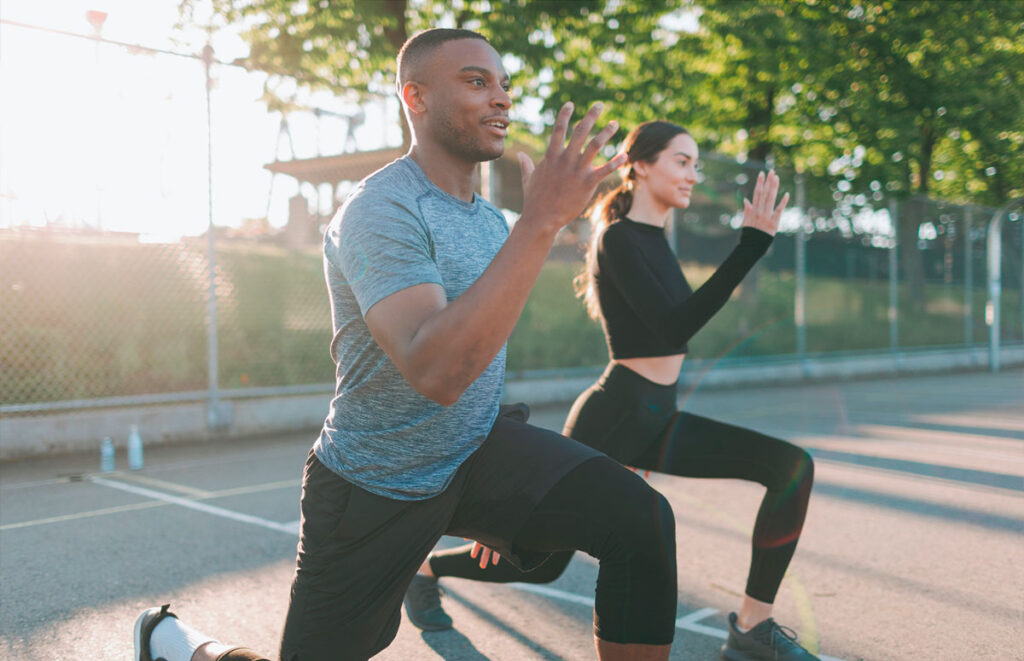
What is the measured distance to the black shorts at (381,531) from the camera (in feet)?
7.03

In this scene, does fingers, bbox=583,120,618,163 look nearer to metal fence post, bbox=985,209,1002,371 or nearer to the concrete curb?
the concrete curb

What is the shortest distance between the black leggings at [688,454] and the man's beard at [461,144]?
1.41 meters

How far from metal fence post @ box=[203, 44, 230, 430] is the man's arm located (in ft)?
24.6

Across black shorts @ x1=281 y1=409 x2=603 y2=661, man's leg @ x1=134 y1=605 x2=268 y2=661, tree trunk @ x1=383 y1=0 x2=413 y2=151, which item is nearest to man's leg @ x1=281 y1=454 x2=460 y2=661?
black shorts @ x1=281 y1=409 x2=603 y2=661

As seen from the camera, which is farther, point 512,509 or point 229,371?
point 229,371

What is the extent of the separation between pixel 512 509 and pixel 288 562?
8.95ft

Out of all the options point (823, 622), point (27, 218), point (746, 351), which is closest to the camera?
point (823, 622)

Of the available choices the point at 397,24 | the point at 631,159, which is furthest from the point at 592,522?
the point at 397,24

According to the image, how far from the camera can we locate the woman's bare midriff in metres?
3.43

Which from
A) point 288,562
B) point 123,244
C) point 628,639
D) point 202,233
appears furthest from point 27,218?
point 628,639

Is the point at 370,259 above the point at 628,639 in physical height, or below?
above

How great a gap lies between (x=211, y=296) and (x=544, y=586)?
573 centimetres

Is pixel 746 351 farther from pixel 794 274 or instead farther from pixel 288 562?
pixel 288 562

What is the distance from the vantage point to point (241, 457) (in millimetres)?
7988
